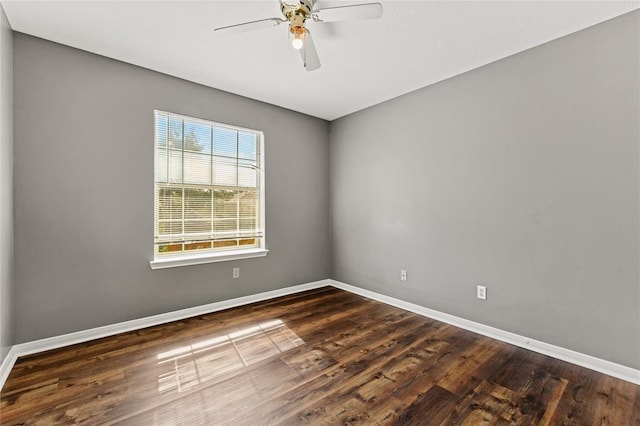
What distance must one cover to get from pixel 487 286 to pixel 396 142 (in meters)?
1.84

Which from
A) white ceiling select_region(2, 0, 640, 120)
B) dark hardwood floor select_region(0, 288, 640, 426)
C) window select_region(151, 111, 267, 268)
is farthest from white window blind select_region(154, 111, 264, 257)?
dark hardwood floor select_region(0, 288, 640, 426)

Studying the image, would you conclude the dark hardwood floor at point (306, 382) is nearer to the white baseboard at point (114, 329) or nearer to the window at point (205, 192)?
the white baseboard at point (114, 329)

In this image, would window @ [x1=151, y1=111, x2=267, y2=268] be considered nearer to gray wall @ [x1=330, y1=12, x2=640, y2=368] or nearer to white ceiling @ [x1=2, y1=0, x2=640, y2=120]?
white ceiling @ [x1=2, y1=0, x2=640, y2=120]

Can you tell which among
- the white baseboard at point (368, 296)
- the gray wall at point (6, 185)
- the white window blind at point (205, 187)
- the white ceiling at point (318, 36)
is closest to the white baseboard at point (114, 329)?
the white baseboard at point (368, 296)

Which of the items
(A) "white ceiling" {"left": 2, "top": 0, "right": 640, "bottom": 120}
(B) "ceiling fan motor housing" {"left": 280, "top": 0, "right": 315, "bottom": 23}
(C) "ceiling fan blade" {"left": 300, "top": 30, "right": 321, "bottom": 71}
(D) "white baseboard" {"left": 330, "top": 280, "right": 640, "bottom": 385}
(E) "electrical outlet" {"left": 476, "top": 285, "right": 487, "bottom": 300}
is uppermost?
(A) "white ceiling" {"left": 2, "top": 0, "right": 640, "bottom": 120}

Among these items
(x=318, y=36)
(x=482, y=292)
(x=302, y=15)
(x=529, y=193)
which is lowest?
(x=482, y=292)

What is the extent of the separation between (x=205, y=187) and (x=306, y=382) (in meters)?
2.29

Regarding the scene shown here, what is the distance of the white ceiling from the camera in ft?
6.42

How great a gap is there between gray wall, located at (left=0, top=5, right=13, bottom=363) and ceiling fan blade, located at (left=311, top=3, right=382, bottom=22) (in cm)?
215

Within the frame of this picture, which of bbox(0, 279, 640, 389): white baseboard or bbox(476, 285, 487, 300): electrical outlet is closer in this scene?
bbox(0, 279, 640, 389): white baseboard

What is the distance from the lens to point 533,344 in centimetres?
237

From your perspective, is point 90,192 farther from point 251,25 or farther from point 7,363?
point 251,25

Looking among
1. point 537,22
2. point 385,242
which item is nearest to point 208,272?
point 385,242

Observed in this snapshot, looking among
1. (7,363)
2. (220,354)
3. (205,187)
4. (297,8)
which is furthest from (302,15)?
(7,363)
